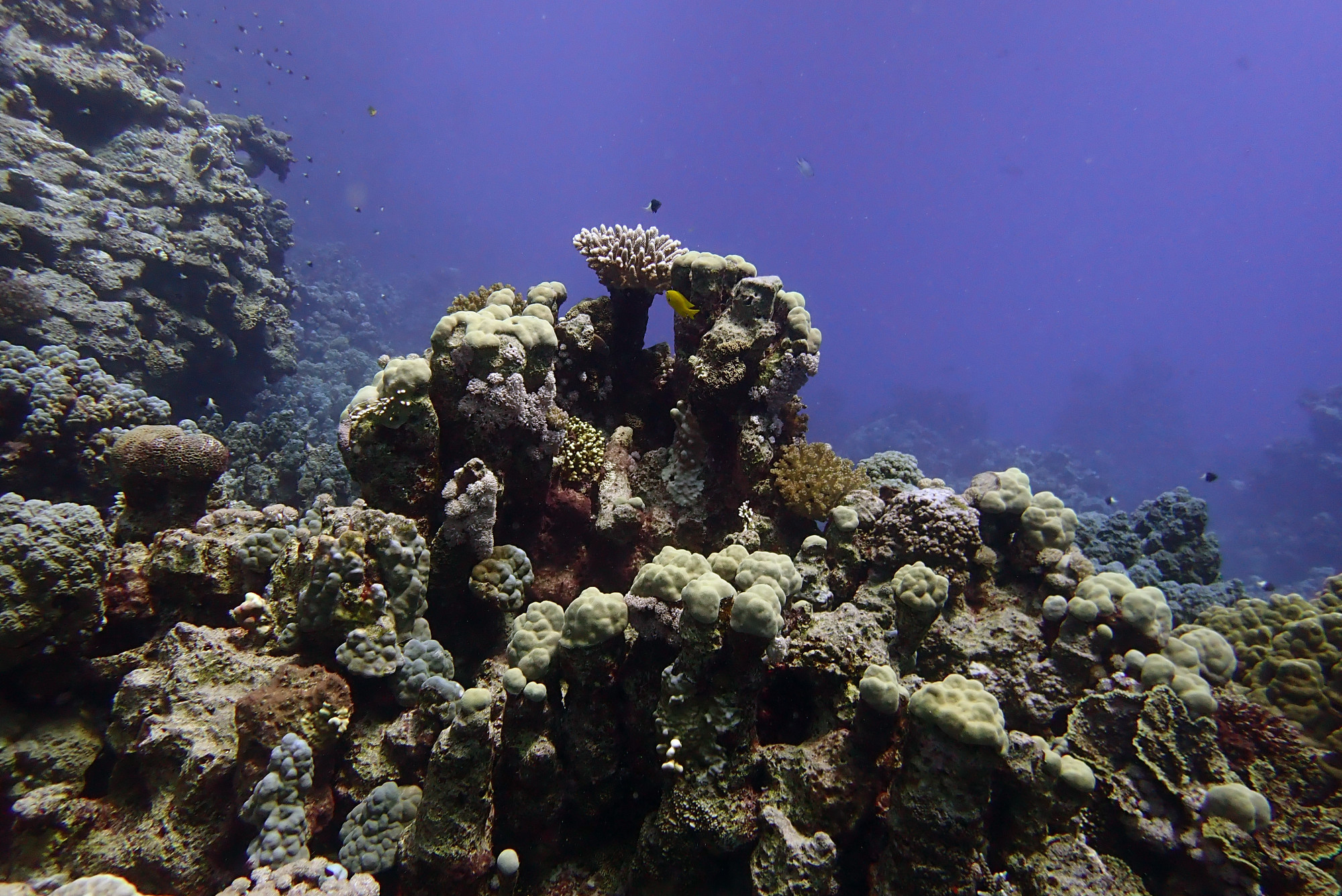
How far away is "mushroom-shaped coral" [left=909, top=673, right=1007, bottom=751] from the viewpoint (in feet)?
8.27

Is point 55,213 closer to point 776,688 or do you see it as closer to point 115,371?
point 115,371

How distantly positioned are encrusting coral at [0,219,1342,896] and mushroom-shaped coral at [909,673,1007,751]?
2 centimetres

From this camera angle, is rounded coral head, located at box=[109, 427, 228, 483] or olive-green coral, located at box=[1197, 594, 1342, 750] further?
rounded coral head, located at box=[109, 427, 228, 483]

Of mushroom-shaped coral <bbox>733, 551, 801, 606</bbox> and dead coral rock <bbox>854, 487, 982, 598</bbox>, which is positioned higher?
dead coral rock <bbox>854, 487, 982, 598</bbox>

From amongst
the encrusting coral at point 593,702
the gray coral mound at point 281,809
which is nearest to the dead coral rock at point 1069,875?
the encrusting coral at point 593,702

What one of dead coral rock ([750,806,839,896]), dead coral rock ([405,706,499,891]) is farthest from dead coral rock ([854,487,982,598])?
dead coral rock ([405,706,499,891])

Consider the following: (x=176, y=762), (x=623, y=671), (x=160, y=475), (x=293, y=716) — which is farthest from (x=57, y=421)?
(x=623, y=671)

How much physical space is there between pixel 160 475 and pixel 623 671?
13.8 feet

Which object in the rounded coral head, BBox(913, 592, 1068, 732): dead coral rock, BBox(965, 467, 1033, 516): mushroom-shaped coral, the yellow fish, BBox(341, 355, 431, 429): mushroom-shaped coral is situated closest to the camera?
BBox(341, 355, 431, 429): mushroom-shaped coral

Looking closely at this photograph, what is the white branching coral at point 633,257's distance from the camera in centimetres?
587

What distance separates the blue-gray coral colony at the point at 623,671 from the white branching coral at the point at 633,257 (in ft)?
0.12

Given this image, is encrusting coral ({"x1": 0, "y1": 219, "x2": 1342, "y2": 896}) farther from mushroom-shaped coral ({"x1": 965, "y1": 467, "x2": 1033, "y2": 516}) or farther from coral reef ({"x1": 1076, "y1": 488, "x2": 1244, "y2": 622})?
coral reef ({"x1": 1076, "y1": 488, "x2": 1244, "y2": 622})

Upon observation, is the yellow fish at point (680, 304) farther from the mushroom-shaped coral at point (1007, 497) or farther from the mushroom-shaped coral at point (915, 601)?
the mushroom-shaped coral at point (1007, 497)

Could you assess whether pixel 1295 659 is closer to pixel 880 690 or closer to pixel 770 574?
pixel 880 690
